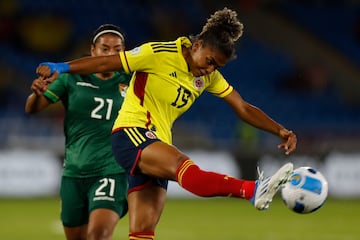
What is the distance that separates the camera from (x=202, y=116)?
784 inches

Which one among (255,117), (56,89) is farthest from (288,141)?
(56,89)

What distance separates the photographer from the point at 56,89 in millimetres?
7859

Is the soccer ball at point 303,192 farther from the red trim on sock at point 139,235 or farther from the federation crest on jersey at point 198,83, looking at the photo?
the red trim on sock at point 139,235

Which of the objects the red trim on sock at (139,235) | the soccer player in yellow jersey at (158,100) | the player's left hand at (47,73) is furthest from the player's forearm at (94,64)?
the red trim on sock at (139,235)

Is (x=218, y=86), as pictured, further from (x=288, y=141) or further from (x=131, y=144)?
(x=131, y=144)

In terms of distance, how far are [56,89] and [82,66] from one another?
119 centimetres

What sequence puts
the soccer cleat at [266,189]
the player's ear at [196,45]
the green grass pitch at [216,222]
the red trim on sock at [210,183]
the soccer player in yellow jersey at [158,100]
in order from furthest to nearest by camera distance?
the green grass pitch at [216,222] < the player's ear at [196,45] < the soccer player in yellow jersey at [158,100] < the red trim on sock at [210,183] < the soccer cleat at [266,189]

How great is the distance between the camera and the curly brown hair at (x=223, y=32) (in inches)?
268

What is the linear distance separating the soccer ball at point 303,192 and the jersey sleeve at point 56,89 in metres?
2.23

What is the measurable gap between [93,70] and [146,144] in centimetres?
63

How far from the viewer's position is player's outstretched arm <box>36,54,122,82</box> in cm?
655

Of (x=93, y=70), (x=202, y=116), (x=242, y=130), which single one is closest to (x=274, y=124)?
(x=93, y=70)

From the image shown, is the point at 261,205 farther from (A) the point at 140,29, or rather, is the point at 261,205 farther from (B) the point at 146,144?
(A) the point at 140,29

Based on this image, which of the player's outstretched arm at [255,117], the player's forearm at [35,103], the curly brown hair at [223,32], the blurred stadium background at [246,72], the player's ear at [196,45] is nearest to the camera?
the curly brown hair at [223,32]
